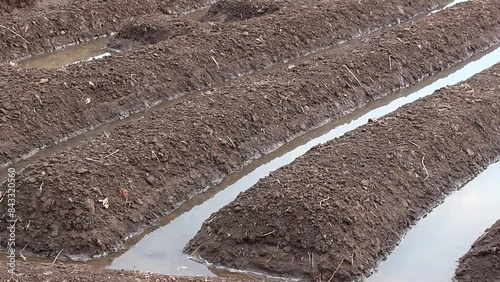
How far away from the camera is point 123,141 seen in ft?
28.1

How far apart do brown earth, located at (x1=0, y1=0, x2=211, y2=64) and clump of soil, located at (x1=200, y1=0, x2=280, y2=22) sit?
1193mm

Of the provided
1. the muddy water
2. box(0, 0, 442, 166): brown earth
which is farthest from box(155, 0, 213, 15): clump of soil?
the muddy water

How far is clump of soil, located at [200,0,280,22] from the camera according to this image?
14102 millimetres

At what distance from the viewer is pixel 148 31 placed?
13.1 m

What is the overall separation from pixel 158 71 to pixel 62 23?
10.4 ft

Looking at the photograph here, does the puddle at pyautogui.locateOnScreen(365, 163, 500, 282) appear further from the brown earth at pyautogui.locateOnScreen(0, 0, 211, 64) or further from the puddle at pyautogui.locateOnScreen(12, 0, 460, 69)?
the brown earth at pyautogui.locateOnScreen(0, 0, 211, 64)

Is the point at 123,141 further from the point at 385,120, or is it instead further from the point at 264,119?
the point at 385,120

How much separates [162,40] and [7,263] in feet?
22.0

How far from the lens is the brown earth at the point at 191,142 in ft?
24.3

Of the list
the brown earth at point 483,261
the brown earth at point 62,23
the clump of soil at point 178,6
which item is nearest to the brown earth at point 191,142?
the brown earth at point 483,261

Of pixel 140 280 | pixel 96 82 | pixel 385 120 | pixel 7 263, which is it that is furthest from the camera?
pixel 96 82

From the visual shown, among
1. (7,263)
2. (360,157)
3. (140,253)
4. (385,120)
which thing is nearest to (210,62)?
(385,120)

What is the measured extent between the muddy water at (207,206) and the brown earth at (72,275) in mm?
737

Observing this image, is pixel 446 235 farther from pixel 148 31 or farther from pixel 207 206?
pixel 148 31
